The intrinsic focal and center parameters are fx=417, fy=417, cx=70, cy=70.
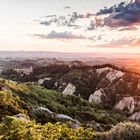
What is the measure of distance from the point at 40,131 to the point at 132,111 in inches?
6372

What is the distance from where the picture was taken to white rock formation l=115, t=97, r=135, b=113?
190125mm

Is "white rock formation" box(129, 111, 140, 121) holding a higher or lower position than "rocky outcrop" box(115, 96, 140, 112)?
lower

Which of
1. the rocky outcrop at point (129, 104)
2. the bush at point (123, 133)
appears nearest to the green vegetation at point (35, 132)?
the bush at point (123, 133)

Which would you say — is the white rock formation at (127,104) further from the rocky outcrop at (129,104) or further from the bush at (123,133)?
the bush at (123,133)

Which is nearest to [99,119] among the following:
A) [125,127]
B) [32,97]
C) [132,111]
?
[32,97]

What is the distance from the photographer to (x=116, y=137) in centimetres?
2855

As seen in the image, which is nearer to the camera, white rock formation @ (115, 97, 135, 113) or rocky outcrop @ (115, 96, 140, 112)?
rocky outcrop @ (115, 96, 140, 112)

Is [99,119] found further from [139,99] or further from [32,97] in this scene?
[139,99]

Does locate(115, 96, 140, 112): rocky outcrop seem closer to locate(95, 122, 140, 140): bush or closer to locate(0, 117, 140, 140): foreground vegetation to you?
locate(95, 122, 140, 140): bush

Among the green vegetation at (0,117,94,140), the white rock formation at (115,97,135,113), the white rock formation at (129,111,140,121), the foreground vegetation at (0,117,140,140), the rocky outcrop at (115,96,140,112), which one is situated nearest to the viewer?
the green vegetation at (0,117,94,140)

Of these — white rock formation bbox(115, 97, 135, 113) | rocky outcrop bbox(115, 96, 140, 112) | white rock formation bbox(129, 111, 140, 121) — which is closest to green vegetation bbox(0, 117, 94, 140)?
white rock formation bbox(129, 111, 140, 121)

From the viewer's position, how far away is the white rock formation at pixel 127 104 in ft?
624

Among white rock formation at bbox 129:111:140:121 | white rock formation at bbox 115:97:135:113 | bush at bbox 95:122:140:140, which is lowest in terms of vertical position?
white rock formation at bbox 129:111:140:121

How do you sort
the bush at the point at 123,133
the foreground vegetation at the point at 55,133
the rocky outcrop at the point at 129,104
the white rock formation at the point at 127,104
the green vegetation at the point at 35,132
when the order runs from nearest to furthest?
1. the green vegetation at the point at 35,132
2. the foreground vegetation at the point at 55,133
3. the bush at the point at 123,133
4. the rocky outcrop at the point at 129,104
5. the white rock formation at the point at 127,104
